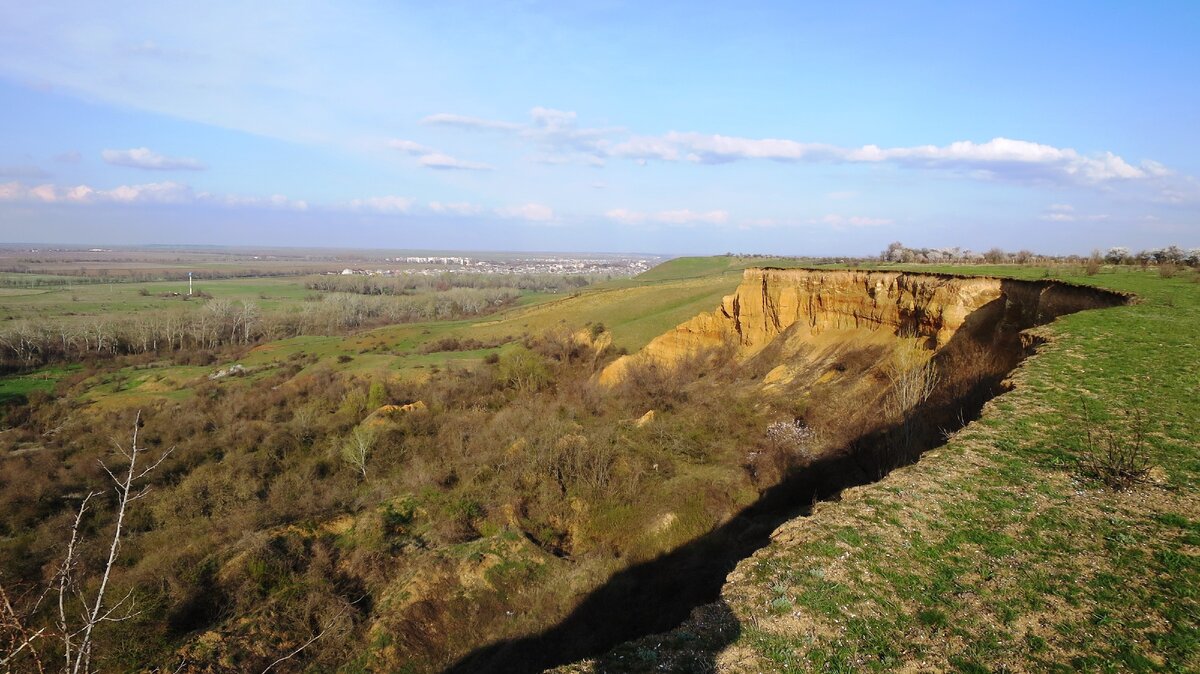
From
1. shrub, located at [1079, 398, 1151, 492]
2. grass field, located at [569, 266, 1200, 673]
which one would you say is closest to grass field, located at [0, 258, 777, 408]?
grass field, located at [569, 266, 1200, 673]

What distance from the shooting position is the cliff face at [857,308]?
69.4ft

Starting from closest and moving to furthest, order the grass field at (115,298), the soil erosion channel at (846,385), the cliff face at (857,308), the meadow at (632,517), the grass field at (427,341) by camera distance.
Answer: the meadow at (632,517) → the soil erosion channel at (846,385) → the cliff face at (857,308) → the grass field at (427,341) → the grass field at (115,298)

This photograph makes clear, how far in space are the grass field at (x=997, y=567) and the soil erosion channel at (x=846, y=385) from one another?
366 centimetres

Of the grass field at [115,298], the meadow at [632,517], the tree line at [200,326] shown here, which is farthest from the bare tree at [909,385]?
the grass field at [115,298]

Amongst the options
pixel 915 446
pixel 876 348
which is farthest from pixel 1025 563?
pixel 876 348

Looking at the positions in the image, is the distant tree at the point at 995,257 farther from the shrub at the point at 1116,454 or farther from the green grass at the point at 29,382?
the green grass at the point at 29,382

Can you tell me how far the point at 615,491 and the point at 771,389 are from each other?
10866 millimetres

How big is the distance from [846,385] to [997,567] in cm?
1907

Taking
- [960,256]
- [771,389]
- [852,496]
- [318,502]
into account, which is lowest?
[318,502]

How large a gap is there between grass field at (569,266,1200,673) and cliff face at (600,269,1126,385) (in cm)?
1020

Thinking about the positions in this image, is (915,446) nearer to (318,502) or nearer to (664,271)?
(318,502)

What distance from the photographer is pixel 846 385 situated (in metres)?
25.7

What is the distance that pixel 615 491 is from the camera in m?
23.3

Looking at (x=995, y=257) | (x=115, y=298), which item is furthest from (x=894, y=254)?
(x=115, y=298)
